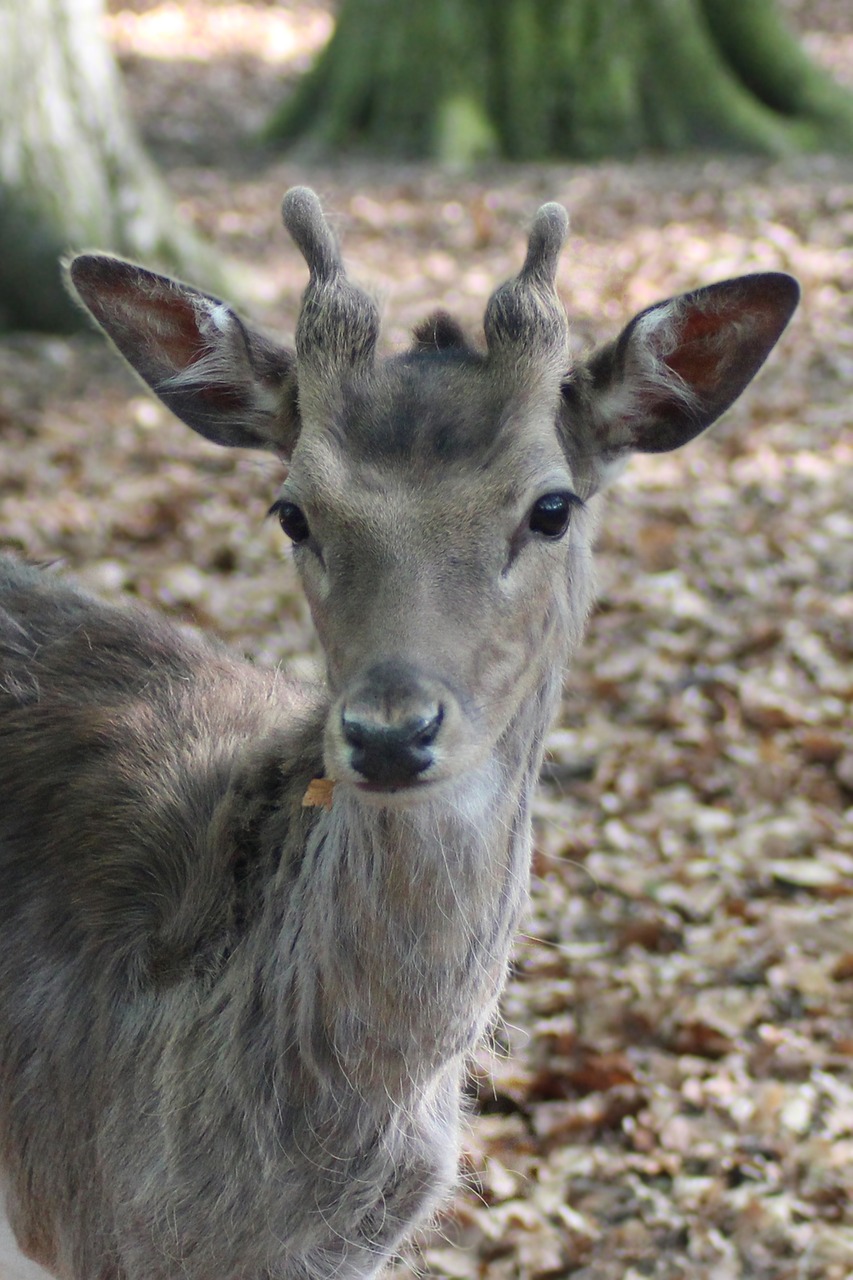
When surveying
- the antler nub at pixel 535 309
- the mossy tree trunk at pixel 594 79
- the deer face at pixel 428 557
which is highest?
the mossy tree trunk at pixel 594 79

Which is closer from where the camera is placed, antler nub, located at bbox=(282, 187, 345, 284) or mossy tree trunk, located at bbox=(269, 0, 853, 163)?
antler nub, located at bbox=(282, 187, 345, 284)

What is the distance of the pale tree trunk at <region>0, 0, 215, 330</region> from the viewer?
285 inches

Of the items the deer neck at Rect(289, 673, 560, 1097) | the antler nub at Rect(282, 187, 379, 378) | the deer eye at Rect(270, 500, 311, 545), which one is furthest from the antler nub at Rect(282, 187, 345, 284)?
the deer neck at Rect(289, 673, 560, 1097)

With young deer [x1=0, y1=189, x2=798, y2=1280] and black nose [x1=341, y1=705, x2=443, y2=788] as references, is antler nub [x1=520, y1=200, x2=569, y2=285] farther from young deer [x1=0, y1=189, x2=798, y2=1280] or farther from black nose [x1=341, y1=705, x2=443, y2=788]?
black nose [x1=341, y1=705, x2=443, y2=788]

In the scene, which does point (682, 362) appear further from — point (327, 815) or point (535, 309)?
point (327, 815)

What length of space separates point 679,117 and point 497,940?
10.8m

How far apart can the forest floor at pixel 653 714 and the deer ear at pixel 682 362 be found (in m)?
0.59

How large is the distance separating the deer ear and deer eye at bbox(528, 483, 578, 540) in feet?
1.06

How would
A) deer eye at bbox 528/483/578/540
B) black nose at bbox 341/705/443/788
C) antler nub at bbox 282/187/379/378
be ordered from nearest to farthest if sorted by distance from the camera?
black nose at bbox 341/705/443/788 → deer eye at bbox 528/483/578/540 → antler nub at bbox 282/187/379/378

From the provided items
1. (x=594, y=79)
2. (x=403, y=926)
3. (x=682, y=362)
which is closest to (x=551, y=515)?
(x=682, y=362)

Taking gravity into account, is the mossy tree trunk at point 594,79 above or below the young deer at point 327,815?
above

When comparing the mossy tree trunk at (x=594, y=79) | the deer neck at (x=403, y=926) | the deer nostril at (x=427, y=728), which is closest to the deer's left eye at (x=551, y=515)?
the deer neck at (x=403, y=926)

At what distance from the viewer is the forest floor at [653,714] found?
12.6 ft

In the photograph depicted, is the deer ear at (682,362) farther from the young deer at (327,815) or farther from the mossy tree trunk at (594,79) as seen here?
the mossy tree trunk at (594,79)
